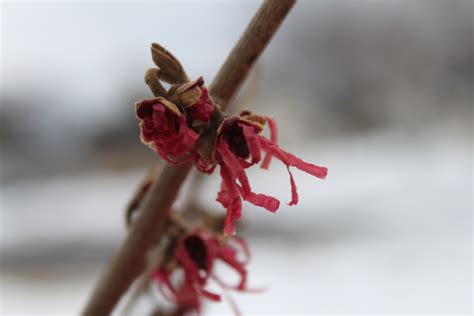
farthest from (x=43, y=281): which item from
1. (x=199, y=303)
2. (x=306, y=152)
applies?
(x=199, y=303)

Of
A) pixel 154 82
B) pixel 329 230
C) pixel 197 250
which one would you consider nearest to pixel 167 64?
pixel 154 82

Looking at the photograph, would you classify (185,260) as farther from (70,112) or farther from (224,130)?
(70,112)

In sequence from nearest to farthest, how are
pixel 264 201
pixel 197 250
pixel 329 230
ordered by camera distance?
pixel 264 201, pixel 197 250, pixel 329 230

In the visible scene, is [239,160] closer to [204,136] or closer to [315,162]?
[204,136]

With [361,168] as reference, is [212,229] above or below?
below

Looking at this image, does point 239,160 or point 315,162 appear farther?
point 315,162

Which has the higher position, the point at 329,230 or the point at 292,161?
the point at 329,230

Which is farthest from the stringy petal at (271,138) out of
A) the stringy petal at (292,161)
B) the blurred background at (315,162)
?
the blurred background at (315,162)
